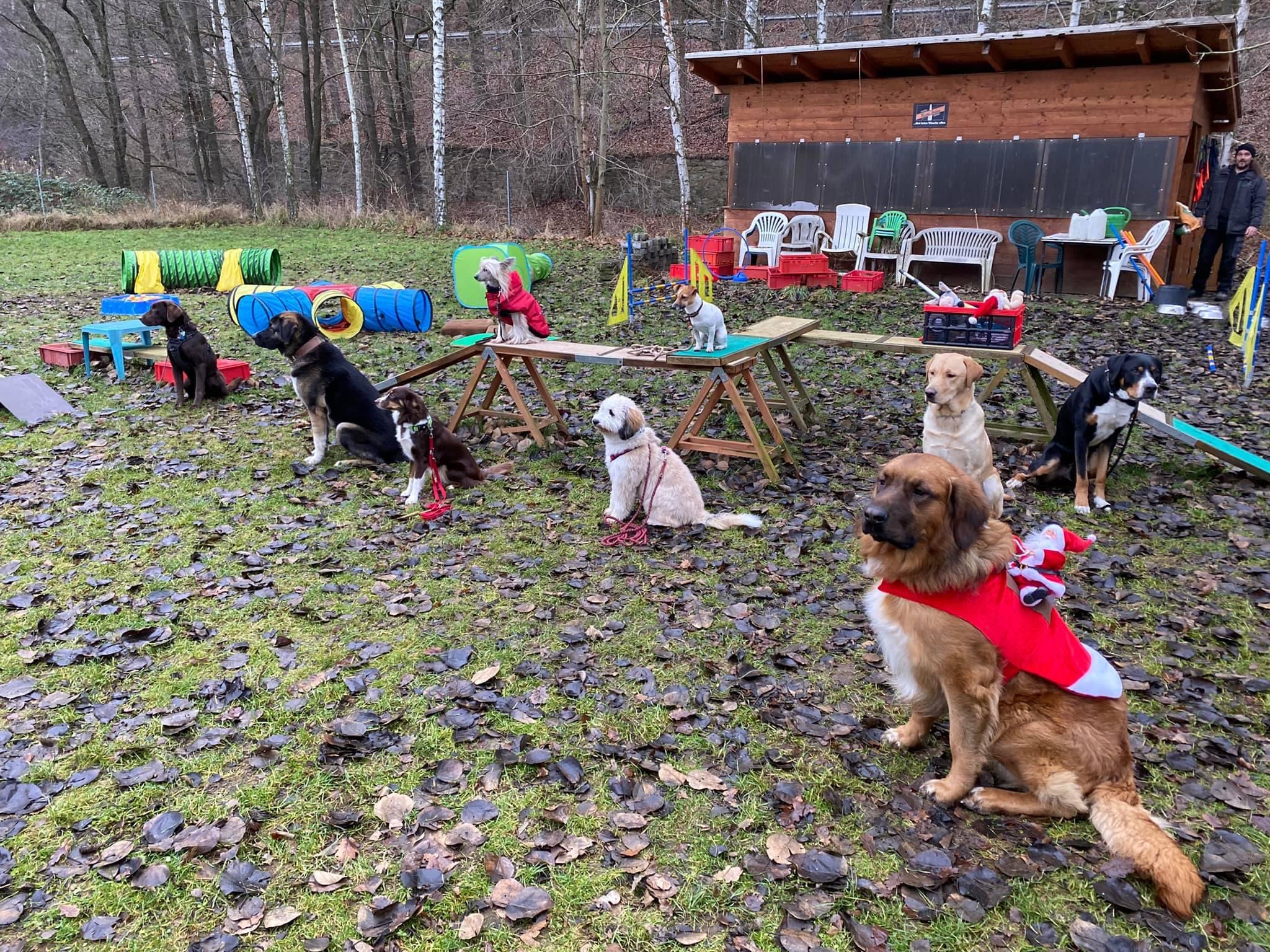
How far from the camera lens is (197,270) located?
47.6ft

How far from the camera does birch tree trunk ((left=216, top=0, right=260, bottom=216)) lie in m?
24.2

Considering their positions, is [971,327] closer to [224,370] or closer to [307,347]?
[307,347]

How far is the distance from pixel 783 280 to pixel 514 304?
8.59 metres

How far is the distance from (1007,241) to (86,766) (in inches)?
598

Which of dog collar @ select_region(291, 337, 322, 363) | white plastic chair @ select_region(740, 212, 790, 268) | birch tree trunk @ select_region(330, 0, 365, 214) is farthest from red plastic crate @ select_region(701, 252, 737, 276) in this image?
birch tree trunk @ select_region(330, 0, 365, 214)

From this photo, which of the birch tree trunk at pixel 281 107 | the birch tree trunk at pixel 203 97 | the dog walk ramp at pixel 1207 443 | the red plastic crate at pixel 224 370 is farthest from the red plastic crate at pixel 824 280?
the birch tree trunk at pixel 203 97

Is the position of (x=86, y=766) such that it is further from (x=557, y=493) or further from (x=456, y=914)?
(x=557, y=493)

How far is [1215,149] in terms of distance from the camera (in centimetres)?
1627

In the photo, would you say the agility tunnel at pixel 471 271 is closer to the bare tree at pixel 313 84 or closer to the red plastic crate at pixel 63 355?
the red plastic crate at pixel 63 355

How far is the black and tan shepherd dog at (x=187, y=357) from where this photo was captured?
806 centimetres

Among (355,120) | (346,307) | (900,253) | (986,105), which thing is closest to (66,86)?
(355,120)

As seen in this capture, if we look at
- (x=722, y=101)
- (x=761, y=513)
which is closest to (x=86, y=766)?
(x=761, y=513)

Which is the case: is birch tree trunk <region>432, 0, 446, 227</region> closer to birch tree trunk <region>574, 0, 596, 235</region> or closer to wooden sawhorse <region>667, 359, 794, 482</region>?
birch tree trunk <region>574, 0, 596, 235</region>

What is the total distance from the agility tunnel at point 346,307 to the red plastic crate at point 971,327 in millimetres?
7455
